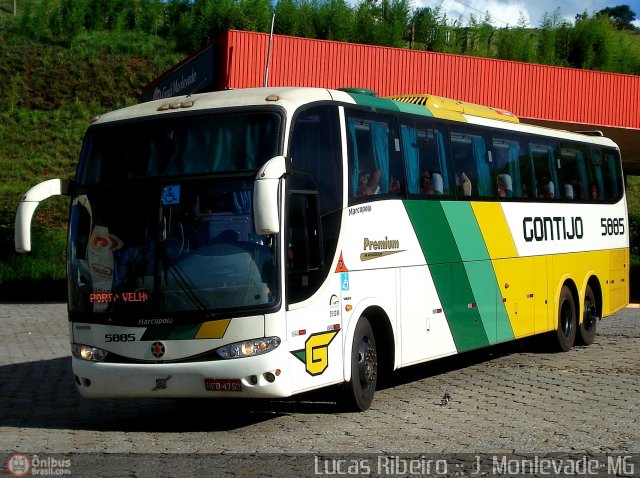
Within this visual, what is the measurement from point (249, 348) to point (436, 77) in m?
18.3

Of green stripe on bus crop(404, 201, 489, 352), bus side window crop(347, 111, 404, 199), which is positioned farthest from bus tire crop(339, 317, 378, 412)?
green stripe on bus crop(404, 201, 489, 352)

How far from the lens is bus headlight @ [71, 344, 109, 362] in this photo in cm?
1023

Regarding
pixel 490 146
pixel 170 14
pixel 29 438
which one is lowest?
pixel 29 438

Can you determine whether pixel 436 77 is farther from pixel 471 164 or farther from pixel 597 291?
pixel 471 164

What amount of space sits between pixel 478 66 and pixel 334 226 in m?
17.8

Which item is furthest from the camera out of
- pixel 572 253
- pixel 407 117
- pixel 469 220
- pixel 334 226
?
pixel 572 253

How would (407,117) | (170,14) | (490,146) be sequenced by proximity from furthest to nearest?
(170,14), (490,146), (407,117)

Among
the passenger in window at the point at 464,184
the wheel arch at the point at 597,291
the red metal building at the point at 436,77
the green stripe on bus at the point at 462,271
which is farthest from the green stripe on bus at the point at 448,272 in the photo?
the red metal building at the point at 436,77

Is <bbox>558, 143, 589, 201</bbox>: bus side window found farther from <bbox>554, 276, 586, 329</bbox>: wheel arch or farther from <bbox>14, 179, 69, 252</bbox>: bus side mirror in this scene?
<bbox>14, 179, 69, 252</bbox>: bus side mirror

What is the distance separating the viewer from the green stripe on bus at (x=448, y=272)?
12.7 meters

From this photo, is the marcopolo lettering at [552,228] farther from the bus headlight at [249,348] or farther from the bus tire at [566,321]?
the bus headlight at [249,348]

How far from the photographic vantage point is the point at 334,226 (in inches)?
422

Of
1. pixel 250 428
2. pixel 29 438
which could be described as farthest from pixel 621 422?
pixel 29 438

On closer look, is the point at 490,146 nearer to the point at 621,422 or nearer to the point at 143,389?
the point at 621,422
